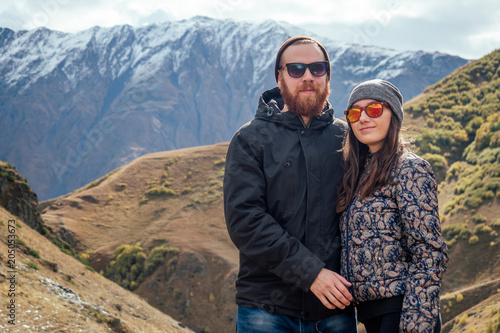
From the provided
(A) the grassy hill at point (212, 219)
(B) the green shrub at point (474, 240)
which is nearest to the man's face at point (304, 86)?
(A) the grassy hill at point (212, 219)

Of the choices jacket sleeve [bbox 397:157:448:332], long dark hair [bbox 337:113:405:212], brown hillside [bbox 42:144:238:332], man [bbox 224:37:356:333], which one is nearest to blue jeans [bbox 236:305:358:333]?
man [bbox 224:37:356:333]

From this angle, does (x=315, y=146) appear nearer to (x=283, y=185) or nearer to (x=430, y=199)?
(x=283, y=185)

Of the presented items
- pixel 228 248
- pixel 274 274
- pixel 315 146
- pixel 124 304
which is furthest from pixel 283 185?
pixel 228 248

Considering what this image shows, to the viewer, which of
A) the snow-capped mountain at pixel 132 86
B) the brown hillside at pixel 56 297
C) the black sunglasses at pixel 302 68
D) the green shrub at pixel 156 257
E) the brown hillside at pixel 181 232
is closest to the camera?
the black sunglasses at pixel 302 68

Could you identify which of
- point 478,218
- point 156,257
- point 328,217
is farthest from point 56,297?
point 478,218

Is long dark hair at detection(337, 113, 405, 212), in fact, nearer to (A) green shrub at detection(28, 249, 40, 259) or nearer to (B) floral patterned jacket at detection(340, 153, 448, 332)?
(B) floral patterned jacket at detection(340, 153, 448, 332)

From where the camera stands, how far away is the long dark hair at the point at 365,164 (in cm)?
298

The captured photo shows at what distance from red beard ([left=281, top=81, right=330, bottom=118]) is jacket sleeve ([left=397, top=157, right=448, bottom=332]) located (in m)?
0.88

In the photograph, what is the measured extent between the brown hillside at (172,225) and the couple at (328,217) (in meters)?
16.9

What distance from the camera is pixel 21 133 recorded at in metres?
149

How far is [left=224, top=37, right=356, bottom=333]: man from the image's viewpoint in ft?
9.65

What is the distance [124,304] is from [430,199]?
13.1 meters

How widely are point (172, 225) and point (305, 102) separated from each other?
24853mm

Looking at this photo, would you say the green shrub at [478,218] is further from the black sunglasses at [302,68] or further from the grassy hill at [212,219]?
the black sunglasses at [302,68]
